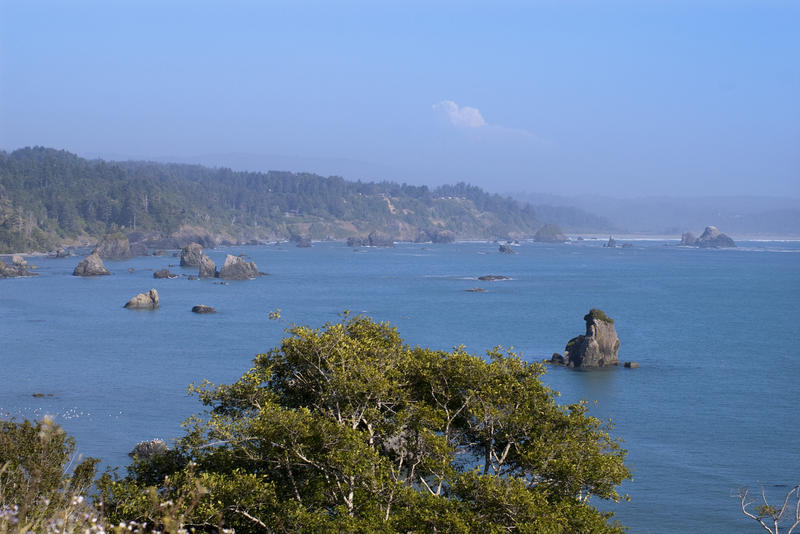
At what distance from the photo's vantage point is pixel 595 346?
6334 centimetres

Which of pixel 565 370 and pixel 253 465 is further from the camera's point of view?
pixel 565 370

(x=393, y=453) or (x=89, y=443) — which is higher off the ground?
(x=393, y=453)

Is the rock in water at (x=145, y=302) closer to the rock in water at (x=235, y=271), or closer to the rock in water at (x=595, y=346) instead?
the rock in water at (x=235, y=271)

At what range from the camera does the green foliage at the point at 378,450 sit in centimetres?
1766

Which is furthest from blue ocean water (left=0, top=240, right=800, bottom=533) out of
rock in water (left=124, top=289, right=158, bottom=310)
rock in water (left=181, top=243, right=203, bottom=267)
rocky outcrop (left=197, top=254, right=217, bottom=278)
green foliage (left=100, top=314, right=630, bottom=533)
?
green foliage (left=100, top=314, right=630, bottom=533)

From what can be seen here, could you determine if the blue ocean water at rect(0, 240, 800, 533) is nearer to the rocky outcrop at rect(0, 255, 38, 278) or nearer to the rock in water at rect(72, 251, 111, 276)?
the rock in water at rect(72, 251, 111, 276)

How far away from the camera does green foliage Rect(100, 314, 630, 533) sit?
17.7 metres

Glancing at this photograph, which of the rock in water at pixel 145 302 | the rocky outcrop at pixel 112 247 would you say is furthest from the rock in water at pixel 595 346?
the rocky outcrop at pixel 112 247

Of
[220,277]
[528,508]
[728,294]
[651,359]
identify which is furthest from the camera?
[220,277]

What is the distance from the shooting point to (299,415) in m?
18.5

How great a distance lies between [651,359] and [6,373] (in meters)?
46.6

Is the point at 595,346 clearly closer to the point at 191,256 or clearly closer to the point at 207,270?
the point at 207,270

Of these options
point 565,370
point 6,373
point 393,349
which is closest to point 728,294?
point 565,370

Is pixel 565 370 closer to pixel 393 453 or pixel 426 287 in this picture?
pixel 393 453
